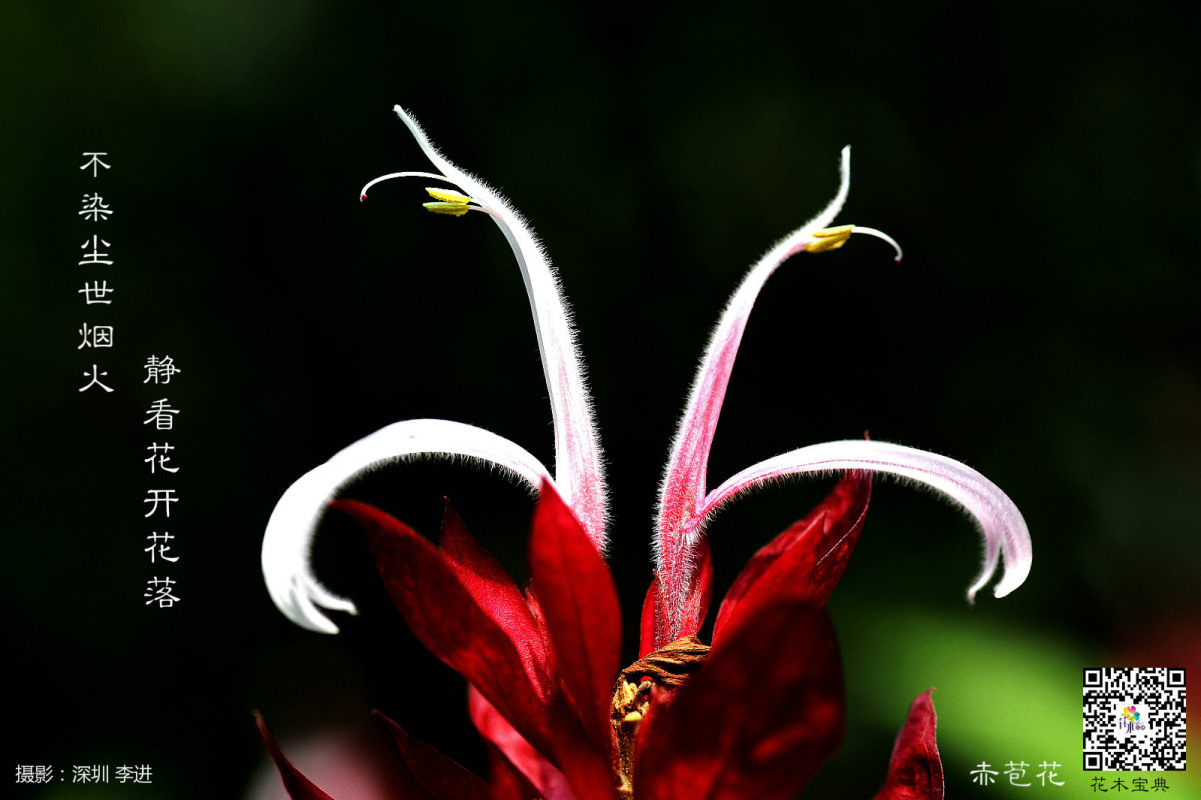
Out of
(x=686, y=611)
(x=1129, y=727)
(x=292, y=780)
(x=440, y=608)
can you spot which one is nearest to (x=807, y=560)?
(x=686, y=611)

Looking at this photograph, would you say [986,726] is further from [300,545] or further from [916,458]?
[300,545]

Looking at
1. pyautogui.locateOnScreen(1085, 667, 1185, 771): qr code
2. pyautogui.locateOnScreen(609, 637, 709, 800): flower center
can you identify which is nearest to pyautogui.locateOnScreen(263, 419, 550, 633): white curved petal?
pyautogui.locateOnScreen(609, 637, 709, 800): flower center

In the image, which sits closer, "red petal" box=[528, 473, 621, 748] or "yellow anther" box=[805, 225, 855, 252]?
"red petal" box=[528, 473, 621, 748]

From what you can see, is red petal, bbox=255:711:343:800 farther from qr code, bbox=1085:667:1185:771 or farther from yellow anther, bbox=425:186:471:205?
qr code, bbox=1085:667:1185:771

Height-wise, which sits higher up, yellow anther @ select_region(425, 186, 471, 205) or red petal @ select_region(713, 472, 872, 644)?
yellow anther @ select_region(425, 186, 471, 205)

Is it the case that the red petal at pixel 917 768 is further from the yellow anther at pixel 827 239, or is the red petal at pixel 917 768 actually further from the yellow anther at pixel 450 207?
the yellow anther at pixel 450 207

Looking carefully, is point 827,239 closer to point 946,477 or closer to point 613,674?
point 946,477
